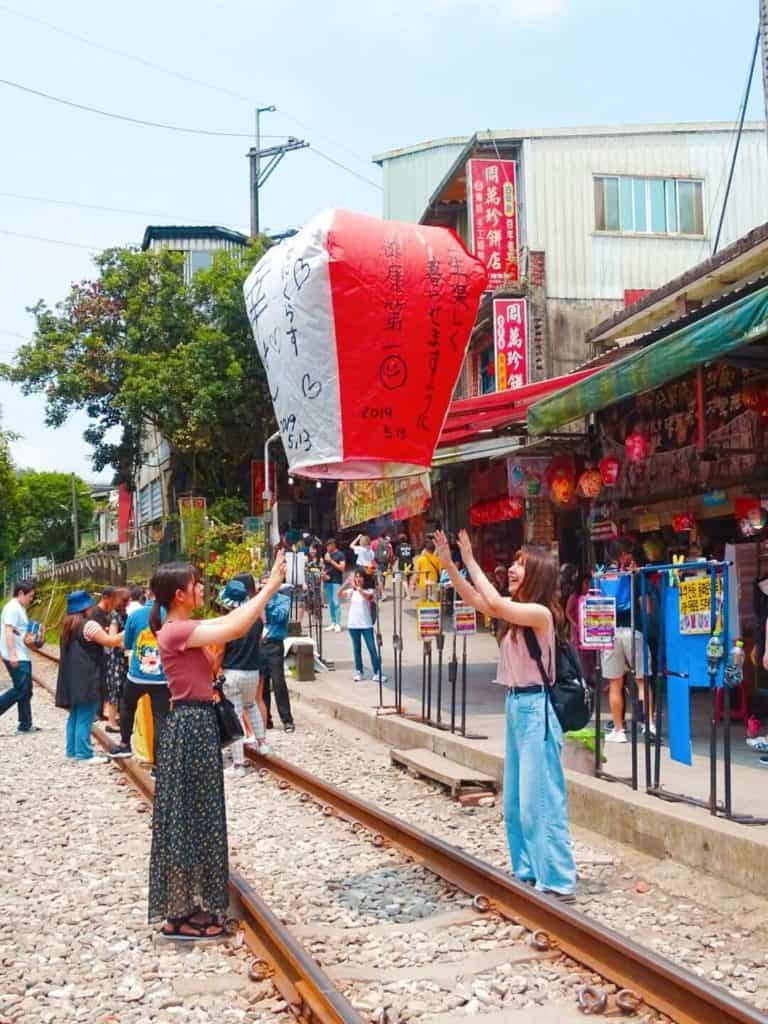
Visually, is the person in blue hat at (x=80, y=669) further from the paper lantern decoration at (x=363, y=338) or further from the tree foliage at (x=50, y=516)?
the tree foliage at (x=50, y=516)

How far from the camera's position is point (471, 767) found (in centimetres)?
1012

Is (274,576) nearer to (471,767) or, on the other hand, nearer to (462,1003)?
(462,1003)

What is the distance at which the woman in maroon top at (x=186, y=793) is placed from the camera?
566 cm

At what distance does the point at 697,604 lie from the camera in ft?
22.9

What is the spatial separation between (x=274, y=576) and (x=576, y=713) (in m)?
1.97

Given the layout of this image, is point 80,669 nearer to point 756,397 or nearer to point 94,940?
point 94,940

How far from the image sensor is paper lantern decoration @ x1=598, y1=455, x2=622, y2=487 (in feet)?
46.9

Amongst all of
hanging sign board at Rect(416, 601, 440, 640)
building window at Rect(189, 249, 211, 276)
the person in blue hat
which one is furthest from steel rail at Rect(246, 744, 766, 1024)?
building window at Rect(189, 249, 211, 276)

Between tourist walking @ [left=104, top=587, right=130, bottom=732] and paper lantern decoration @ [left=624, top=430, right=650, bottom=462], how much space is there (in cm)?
613

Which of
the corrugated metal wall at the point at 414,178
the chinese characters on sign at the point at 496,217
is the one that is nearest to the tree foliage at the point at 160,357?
the corrugated metal wall at the point at 414,178

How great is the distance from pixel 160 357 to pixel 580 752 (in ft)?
84.8

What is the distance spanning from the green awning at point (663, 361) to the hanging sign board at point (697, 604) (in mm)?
1877

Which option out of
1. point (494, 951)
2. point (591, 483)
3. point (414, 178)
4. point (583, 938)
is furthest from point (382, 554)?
point (583, 938)

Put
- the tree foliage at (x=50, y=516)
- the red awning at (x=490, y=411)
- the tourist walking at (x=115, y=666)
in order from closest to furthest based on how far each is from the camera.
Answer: the red awning at (x=490, y=411) → the tourist walking at (x=115, y=666) → the tree foliage at (x=50, y=516)
